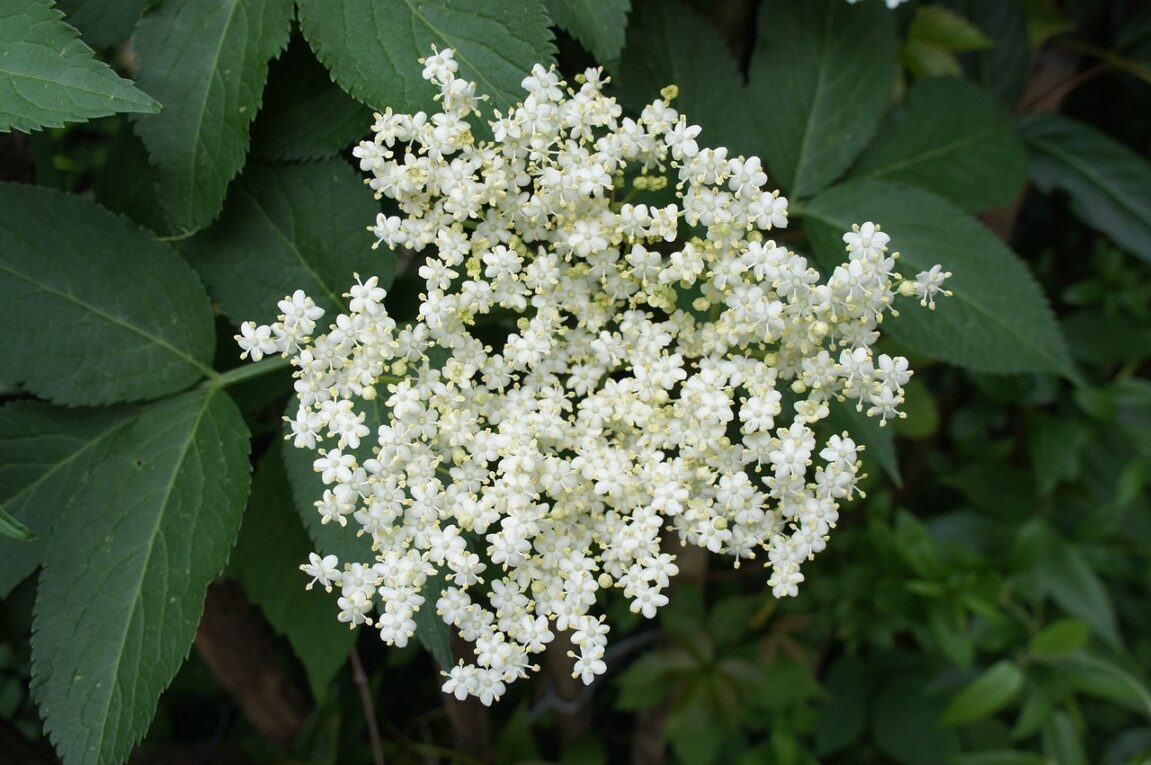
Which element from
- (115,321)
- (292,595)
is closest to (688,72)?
(115,321)

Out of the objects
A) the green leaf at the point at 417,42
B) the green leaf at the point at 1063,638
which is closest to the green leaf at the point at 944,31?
the green leaf at the point at 417,42

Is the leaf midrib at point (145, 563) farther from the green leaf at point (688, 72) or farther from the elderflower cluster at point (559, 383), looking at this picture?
the green leaf at point (688, 72)

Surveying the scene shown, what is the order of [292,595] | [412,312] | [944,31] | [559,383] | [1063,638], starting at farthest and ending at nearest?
[1063,638]
[944,31]
[292,595]
[412,312]
[559,383]

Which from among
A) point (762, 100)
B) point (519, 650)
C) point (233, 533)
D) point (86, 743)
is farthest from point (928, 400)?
point (86, 743)

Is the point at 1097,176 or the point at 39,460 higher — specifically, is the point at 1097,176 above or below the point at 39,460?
above

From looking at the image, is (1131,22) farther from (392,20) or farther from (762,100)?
(392,20)

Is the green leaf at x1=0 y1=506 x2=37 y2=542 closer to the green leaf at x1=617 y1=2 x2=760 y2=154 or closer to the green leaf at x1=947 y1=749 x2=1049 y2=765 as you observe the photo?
the green leaf at x1=617 y1=2 x2=760 y2=154

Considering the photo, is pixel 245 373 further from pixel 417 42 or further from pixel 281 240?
pixel 417 42
